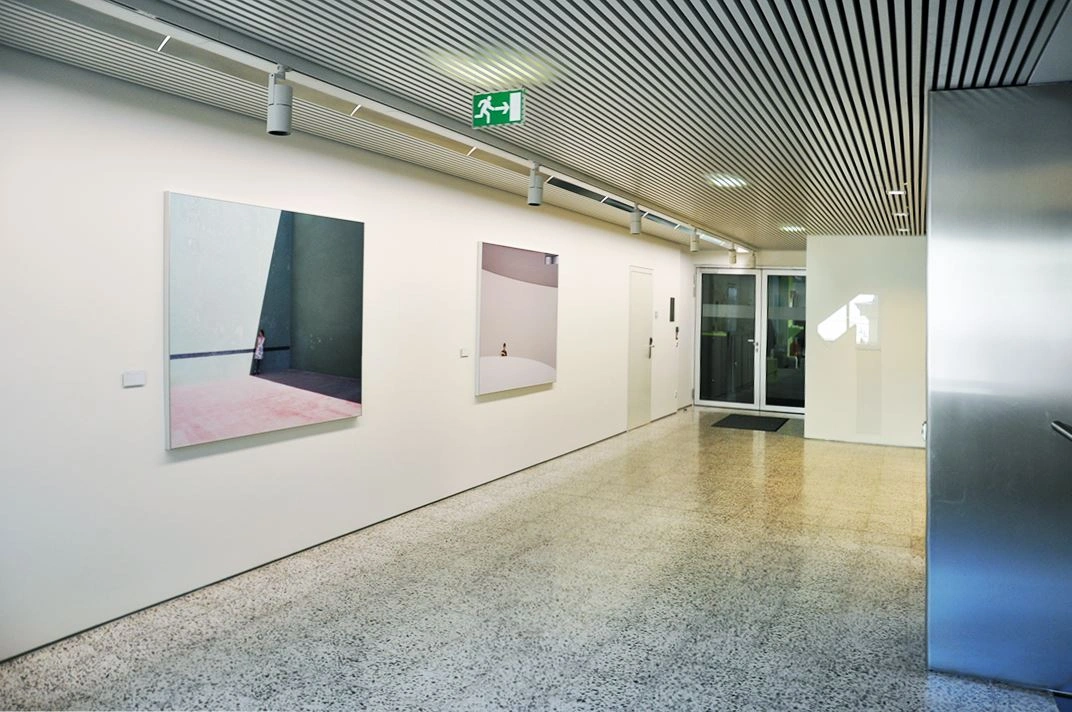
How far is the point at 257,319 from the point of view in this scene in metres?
4.86

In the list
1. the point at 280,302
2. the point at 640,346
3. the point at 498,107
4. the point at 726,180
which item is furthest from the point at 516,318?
the point at 498,107

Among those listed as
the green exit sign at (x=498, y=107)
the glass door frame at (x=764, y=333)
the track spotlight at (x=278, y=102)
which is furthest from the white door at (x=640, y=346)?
the track spotlight at (x=278, y=102)

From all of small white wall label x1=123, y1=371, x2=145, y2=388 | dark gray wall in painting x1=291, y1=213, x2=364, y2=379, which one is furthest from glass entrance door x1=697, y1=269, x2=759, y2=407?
small white wall label x1=123, y1=371, x2=145, y2=388

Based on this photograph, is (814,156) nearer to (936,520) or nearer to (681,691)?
(936,520)

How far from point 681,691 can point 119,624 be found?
2905 mm

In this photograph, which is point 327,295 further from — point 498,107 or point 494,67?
point 494,67

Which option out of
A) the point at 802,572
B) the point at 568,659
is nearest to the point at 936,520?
the point at 802,572

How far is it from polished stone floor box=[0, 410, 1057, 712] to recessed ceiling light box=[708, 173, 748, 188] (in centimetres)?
278

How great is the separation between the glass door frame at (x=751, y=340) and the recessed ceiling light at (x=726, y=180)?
22.1 ft

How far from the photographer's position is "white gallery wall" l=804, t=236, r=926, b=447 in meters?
9.77

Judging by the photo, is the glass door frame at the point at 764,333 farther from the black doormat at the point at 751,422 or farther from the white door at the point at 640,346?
the white door at the point at 640,346

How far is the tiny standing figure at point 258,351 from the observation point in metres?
4.84

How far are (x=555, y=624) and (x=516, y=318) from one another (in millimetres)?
4018

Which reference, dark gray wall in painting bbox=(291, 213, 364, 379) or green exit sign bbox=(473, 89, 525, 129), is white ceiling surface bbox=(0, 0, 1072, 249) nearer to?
green exit sign bbox=(473, 89, 525, 129)
